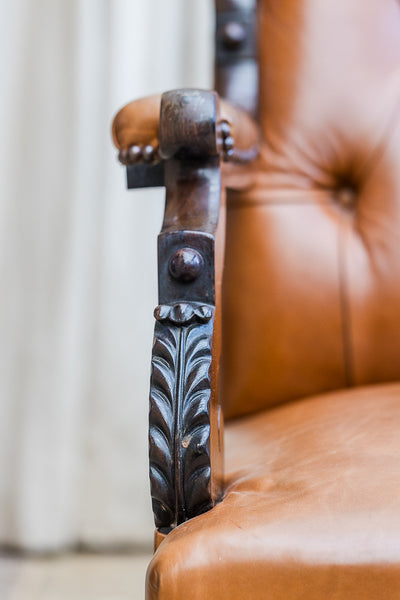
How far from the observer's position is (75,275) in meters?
1.19

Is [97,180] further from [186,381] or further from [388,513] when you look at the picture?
[388,513]

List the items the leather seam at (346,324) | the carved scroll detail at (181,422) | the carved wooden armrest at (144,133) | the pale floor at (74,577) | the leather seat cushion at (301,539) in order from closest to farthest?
the leather seat cushion at (301,539) < the carved scroll detail at (181,422) < the carved wooden armrest at (144,133) < the leather seam at (346,324) < the pale floor at (74,577)

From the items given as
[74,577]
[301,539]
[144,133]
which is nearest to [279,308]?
[144,133]

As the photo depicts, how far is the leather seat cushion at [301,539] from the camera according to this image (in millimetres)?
343

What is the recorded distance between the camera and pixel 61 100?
1.23m

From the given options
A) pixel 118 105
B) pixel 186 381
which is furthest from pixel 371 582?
pixel 118 105

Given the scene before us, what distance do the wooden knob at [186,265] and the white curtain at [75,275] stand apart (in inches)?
27.9

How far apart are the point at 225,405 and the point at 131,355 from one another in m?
0.43

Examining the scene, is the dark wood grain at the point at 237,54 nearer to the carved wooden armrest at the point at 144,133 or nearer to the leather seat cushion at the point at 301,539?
the carved wooden armrest at the point at 144,133

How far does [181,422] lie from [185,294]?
10 centimetres

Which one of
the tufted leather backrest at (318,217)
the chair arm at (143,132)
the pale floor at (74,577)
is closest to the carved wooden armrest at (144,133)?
the chair arm at (143,132)

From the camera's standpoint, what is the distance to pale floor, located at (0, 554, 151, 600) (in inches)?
42.0

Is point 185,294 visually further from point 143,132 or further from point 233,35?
point 233,35

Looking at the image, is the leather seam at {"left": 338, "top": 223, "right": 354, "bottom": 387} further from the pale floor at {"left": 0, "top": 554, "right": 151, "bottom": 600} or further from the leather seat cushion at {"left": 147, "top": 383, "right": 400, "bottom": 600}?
the pale floor at {"left": 0, "top": 554, "right": 151, "bottom": 600}
